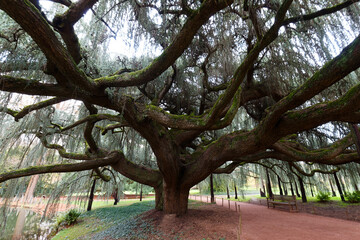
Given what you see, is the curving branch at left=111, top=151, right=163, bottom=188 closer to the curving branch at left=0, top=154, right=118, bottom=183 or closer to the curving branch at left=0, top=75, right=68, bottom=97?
the curving branch at left=0, top=154, right=118, bottom=183

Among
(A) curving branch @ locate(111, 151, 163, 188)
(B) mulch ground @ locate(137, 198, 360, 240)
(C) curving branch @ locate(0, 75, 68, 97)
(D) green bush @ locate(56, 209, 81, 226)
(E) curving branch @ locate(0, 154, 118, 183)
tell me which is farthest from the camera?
(D) green bush @ locate(56, 209, 81, 226)

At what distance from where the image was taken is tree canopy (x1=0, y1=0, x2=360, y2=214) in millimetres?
2205

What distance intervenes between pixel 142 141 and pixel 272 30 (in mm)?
5824

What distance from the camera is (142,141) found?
6.99m

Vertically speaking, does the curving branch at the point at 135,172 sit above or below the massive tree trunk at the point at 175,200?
above

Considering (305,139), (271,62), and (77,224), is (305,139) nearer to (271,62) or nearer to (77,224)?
(271,62)

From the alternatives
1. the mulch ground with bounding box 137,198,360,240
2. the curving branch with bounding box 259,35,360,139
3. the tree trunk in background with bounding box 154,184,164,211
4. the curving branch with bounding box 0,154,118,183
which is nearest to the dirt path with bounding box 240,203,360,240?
the mulch ground with bounding box 137,198,360,240

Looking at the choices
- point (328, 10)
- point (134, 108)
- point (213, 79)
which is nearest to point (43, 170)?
point (134, 108)

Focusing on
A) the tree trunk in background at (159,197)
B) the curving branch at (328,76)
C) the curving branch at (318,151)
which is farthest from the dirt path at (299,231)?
the curving branch at (328,76)

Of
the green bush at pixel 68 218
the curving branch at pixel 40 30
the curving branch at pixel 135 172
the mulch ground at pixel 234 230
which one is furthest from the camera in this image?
the green bush at pixel 68 218

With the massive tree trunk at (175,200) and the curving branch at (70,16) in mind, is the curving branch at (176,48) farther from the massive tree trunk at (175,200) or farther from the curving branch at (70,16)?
the massive tree trunk at (175,200)

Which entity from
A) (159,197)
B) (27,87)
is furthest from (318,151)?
(27,87)

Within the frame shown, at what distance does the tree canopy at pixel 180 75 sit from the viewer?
7.23 ft

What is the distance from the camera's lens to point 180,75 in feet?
16.8
